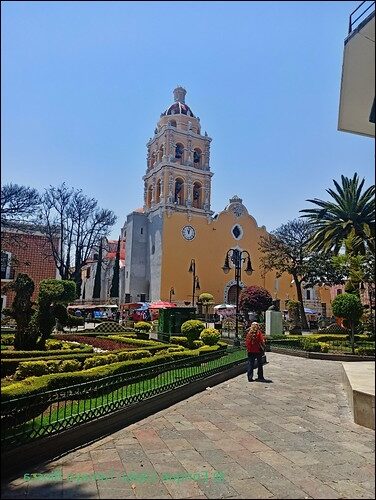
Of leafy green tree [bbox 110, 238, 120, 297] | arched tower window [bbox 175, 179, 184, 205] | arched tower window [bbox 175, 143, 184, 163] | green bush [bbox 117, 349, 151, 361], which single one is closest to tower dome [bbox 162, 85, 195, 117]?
arched tower window [bbox 175, 143, 184, 163]

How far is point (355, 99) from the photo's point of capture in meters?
4.15

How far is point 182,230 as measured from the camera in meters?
42.8

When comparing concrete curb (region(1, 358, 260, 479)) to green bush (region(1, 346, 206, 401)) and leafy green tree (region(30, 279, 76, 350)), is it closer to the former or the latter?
green bush (region(1, 346, 206, 401))

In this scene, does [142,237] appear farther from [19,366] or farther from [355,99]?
[355,99]

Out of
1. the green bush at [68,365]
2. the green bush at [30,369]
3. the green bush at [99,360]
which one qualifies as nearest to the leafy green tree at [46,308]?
the green bush at [99,360]

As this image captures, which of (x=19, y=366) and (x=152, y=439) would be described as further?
(x=19, y=366)

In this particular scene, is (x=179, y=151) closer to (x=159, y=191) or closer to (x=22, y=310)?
(x=159, y=191)

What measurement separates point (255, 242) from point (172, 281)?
11864 millimetres

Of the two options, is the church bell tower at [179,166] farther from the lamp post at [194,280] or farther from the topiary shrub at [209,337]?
the topiary shrub at [209,337]

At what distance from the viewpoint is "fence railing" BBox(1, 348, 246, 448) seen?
14.1ft

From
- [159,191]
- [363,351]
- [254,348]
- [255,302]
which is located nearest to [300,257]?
[255,302]

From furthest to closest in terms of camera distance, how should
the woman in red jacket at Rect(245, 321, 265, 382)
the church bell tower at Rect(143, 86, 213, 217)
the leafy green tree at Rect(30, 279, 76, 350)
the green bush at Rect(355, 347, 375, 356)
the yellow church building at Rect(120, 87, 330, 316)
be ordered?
the church bell tower at Rect(143, 86, 213, 217)
the yellow church building at Rect(120, 87, 330, 316)
the green bush at Rect(355, 347, 375, 356)
the leafy green tree at Rect(30, 279, 76, 350)
the woman in red jacket at Rect(245, 321, 265, 382)

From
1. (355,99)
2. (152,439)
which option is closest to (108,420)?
(152,439)

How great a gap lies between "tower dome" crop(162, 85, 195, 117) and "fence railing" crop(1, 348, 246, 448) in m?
40.4
